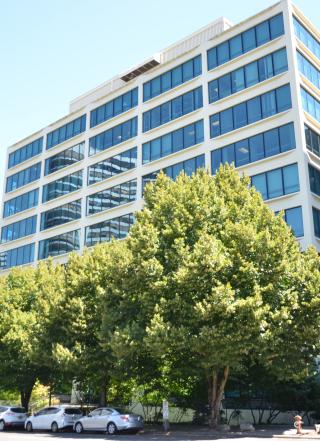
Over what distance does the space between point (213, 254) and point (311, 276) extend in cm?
484

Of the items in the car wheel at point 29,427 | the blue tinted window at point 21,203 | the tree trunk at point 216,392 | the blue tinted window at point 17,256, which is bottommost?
the car wheel at point 29,427

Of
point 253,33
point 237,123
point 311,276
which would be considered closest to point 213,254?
point 311,276

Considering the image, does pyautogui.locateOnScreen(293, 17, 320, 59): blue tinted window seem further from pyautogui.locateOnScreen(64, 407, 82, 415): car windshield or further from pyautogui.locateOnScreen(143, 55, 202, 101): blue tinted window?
pyautogui.locateOnScreen(64, 407, 82, 415): car windshield

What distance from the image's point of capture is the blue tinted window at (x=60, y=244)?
4924 centimetres

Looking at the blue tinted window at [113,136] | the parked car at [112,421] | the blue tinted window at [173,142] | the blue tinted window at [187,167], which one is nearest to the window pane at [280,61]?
the blue tinted window at [173,142]

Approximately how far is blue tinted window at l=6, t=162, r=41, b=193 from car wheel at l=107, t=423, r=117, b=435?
3654 centimetres

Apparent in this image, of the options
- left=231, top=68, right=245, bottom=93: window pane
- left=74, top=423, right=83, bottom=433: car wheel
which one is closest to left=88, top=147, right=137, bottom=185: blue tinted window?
left=231, top=68, right=245, bottom=93: window pane

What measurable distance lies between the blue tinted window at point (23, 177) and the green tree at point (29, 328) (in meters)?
20.5

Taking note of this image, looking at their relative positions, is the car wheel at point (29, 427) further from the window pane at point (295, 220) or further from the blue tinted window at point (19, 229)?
the blue tinted window at point (19, 229)

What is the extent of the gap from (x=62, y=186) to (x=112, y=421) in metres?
31.9

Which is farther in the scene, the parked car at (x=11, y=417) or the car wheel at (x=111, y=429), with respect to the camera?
the parked car at (x=11, y=417)

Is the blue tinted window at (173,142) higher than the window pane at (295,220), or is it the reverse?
the blue tinted window at (173,142)

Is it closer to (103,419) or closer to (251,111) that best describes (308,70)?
(251,111)

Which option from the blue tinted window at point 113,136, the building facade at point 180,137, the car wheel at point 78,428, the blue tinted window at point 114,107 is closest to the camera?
the car wheel at point 78,428
